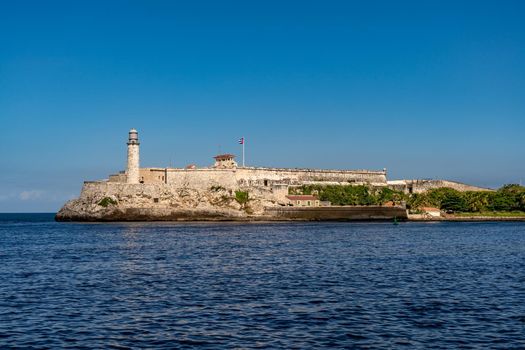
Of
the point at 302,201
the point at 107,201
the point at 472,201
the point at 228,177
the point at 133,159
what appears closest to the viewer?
the point at 107,201

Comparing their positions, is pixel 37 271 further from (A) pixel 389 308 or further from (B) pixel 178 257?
(A) pixel 389 308

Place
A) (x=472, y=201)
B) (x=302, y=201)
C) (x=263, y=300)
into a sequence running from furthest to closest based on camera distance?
(x=472, y=201), (x=302, y=201), (x=263, y=300)

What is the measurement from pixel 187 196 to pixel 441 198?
156 ft

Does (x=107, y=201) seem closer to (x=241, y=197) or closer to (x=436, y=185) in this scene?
(x=241, y=197)

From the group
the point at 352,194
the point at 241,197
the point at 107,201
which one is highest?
the point at 352,194

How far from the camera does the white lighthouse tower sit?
9175 cm

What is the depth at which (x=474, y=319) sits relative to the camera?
1839 centimetres

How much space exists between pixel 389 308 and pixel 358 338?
4.27m

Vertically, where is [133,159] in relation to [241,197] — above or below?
above

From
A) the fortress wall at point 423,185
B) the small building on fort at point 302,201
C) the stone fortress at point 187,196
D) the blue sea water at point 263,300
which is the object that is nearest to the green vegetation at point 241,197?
the stone fortress at point 187,196

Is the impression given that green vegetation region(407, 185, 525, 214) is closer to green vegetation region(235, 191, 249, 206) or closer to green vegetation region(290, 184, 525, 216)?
green vegetation region(290, 184, 525, 216)

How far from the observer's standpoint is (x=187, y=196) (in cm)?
9250

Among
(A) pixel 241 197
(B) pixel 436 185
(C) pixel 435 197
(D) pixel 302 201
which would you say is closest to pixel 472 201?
(C) pixel 435 197

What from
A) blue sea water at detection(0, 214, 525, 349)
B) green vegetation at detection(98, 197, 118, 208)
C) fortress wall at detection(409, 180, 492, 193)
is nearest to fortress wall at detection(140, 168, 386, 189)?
green vegetation at detection(98, 197, 118, 208)
